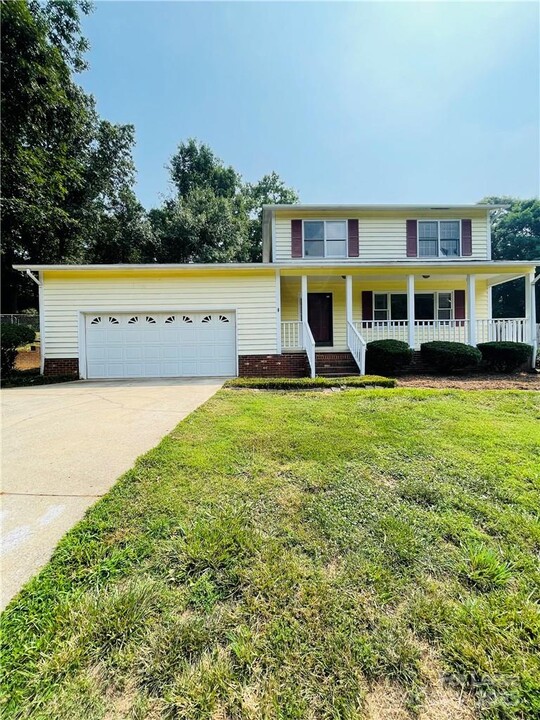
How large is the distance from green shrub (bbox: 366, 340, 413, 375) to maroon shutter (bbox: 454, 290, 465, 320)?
4.46 meters

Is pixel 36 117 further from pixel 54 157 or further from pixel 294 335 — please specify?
pixel 294 335

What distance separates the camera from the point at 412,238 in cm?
1252

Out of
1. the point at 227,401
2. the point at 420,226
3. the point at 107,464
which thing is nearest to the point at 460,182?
the point at 420,226

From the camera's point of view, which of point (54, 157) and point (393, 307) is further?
point (54, 157)

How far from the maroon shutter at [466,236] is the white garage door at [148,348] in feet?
30.4

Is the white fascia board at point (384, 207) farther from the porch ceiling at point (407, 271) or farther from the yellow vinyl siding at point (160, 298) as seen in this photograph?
the yellow vinyl siding at point (160, 298)

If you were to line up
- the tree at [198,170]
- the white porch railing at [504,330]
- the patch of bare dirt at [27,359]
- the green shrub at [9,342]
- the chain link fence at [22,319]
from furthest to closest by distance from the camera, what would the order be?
1. the tree at [198,170]
2. the chain link fence at [22,319]
3. the patch of bare dirt at [27,359]
4. the green shrub at [9,342]
5. the white porch railing at [504,330]

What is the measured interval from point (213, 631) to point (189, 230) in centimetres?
2096

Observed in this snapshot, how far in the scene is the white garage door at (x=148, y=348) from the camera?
10.3m

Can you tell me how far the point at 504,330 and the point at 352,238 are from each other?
596 cm

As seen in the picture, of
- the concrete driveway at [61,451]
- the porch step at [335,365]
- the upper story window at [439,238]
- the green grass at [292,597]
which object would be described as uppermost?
the upper story window at [439,238]

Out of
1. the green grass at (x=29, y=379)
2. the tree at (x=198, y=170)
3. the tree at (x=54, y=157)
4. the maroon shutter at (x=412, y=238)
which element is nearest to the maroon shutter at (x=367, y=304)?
the maroon shutter at (x=412, y=238)

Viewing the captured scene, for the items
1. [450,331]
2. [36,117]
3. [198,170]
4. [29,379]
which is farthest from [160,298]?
[198,170]

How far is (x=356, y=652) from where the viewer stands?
56.4 inches
